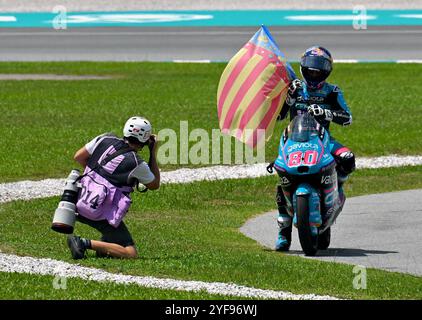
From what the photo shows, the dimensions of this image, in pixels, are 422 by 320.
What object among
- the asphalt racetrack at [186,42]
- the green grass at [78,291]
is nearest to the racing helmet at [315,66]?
the green grass at [78,291]

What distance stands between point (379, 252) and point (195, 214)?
10.7ft

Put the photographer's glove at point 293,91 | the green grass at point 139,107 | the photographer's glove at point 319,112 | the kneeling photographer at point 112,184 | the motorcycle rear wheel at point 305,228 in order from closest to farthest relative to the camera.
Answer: the kneeling photographer at point 112,184
the motorcycle rear wheel at point 305,228
the photographer's glove at point 319,112
the photographer's glove at point 293,91
the green grass at point 139,107

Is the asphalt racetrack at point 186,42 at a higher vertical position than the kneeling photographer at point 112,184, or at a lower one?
higher

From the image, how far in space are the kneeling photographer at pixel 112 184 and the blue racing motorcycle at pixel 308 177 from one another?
1.40 metres

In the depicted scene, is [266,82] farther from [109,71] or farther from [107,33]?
[107,33]

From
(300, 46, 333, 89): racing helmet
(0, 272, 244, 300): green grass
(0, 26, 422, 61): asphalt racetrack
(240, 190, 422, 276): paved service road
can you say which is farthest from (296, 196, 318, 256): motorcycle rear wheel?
(0, 26, 422, 61): asphalt racetrack

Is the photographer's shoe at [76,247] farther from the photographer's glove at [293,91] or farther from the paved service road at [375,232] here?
the photographer's glove at [293,91]

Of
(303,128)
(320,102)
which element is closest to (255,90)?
(303,128)

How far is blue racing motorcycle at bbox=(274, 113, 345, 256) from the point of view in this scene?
12.5 meters

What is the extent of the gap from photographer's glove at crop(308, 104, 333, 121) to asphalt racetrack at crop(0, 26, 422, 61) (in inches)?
811

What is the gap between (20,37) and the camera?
3962 cm

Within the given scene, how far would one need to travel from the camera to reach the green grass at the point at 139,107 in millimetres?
20875

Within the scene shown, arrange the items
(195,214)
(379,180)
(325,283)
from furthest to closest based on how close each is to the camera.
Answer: (379,180)
(195,214)
(325,283)

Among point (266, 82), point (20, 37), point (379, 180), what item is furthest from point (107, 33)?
point (266, 82)
